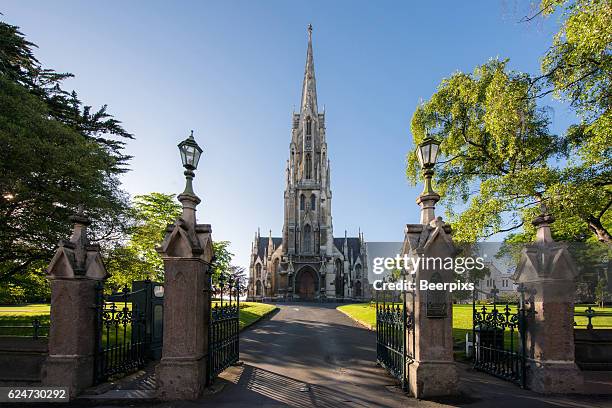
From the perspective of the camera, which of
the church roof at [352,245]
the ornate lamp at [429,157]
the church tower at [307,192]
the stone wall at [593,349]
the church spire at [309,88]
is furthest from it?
the church roof at [352,245]

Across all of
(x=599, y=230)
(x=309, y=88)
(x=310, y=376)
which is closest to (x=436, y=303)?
(x=310, y=376)

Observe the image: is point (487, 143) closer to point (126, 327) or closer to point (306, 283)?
point (126, 327)

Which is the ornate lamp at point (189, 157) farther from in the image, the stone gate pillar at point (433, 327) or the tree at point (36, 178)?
the tree at point (36, 178)

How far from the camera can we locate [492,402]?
21.9 feet

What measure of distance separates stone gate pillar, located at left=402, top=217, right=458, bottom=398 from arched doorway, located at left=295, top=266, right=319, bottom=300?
56.1 m

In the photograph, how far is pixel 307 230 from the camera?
211 feet

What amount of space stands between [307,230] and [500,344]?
54.6m

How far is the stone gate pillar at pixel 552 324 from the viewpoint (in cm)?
710

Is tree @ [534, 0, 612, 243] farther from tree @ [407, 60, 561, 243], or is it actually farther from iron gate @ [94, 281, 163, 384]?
iron gate @ [94, 281, 163, 384]

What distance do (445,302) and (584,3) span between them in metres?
10.1

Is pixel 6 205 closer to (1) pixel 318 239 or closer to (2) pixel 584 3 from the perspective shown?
(2) pixel 584 3

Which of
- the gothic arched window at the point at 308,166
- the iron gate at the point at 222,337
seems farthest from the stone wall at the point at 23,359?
the gothic arched window at the point at 308,166

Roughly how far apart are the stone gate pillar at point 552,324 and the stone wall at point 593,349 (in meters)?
2.69

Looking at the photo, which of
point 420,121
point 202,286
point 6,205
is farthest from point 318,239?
point 202,286
